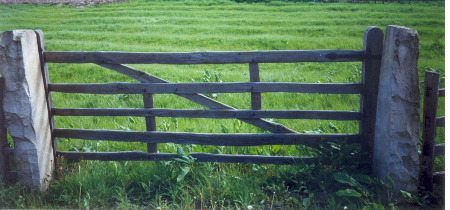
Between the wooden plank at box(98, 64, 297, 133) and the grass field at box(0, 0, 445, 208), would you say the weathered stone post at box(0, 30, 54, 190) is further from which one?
the wooden plank at box(98, 64, 297, 133)

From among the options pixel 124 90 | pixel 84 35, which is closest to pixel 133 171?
pixel 124 90

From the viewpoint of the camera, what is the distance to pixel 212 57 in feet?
12.4

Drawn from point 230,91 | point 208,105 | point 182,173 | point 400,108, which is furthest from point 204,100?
point 400,108

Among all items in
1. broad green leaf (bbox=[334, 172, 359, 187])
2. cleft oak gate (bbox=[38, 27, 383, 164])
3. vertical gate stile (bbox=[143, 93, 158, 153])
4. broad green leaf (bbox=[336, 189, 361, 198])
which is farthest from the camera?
vertical gate stile (bbox=[143, 93, 158, 153])

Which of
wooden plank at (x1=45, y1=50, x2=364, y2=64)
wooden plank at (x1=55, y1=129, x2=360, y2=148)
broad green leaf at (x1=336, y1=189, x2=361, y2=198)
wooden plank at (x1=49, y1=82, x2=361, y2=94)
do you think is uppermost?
wooden plank at (x1=45, y1=50, x2=364, y2=64)

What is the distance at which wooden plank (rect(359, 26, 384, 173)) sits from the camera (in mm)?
3568

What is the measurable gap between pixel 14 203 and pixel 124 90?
169 cm

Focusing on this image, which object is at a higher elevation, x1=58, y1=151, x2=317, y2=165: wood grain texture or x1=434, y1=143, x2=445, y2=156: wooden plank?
x1=434, y1=143, x2=445, y2=156: wooden plank

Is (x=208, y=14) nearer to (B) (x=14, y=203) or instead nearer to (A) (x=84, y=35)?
(A) (x=84, y=35)

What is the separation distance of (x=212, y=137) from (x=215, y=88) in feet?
1.97

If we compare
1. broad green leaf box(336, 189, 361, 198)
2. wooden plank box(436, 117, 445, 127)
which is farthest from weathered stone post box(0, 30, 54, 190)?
wooden plank box(436, 117, 445, 127)

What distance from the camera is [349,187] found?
359cm

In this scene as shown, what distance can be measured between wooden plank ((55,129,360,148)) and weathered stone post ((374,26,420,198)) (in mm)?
464

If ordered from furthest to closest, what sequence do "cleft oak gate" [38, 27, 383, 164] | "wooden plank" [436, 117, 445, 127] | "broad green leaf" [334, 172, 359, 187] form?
1. "cleft oak gate" [38, 27, 383, 164]
2. "wooden plank" [436, 117, 445, 127]
3. "broad green leaf" [334, 172, 359, 187]
